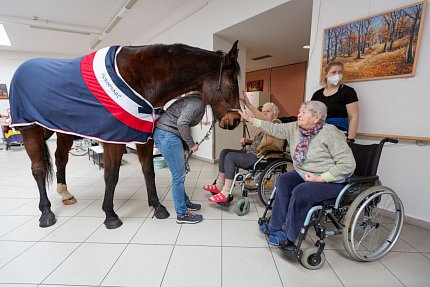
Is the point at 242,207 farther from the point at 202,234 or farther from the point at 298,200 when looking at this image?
the point at 298,200

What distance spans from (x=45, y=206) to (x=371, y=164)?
2.83 meters

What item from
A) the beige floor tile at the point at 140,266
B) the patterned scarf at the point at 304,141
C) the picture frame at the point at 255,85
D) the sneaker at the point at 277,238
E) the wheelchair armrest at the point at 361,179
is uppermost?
the picture frame at the point at 255,85

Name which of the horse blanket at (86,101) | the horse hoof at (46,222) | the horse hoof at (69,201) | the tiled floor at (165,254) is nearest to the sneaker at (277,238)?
the tiled floor at (165,254)

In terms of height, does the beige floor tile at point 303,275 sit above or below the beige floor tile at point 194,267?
above

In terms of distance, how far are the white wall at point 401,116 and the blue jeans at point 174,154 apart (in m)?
1.85

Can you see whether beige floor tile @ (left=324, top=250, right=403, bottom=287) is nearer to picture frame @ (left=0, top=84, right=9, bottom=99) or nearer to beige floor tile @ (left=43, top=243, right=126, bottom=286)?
beige floor tile @ (left=43, top=243, right=126, bottom=286)

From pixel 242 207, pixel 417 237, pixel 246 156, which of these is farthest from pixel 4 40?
pixel 417 237

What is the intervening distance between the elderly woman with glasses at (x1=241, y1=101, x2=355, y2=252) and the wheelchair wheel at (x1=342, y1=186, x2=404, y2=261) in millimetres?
156

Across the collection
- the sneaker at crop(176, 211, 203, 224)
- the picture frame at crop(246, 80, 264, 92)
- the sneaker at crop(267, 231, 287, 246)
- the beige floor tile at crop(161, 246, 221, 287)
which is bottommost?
the beige floor tile at crop(161, 246, 221, 287)

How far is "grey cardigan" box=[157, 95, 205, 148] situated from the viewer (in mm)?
1581

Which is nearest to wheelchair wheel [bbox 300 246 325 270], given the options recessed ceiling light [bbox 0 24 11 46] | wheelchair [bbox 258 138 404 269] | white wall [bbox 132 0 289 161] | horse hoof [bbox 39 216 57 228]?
wheelchair [bbox 258 138 404 269]

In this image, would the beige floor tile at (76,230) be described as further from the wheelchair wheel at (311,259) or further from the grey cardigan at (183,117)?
the wheelchair wheel at (311,259)

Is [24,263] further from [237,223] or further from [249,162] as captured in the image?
[249,162]

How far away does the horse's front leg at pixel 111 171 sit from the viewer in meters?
1.70
